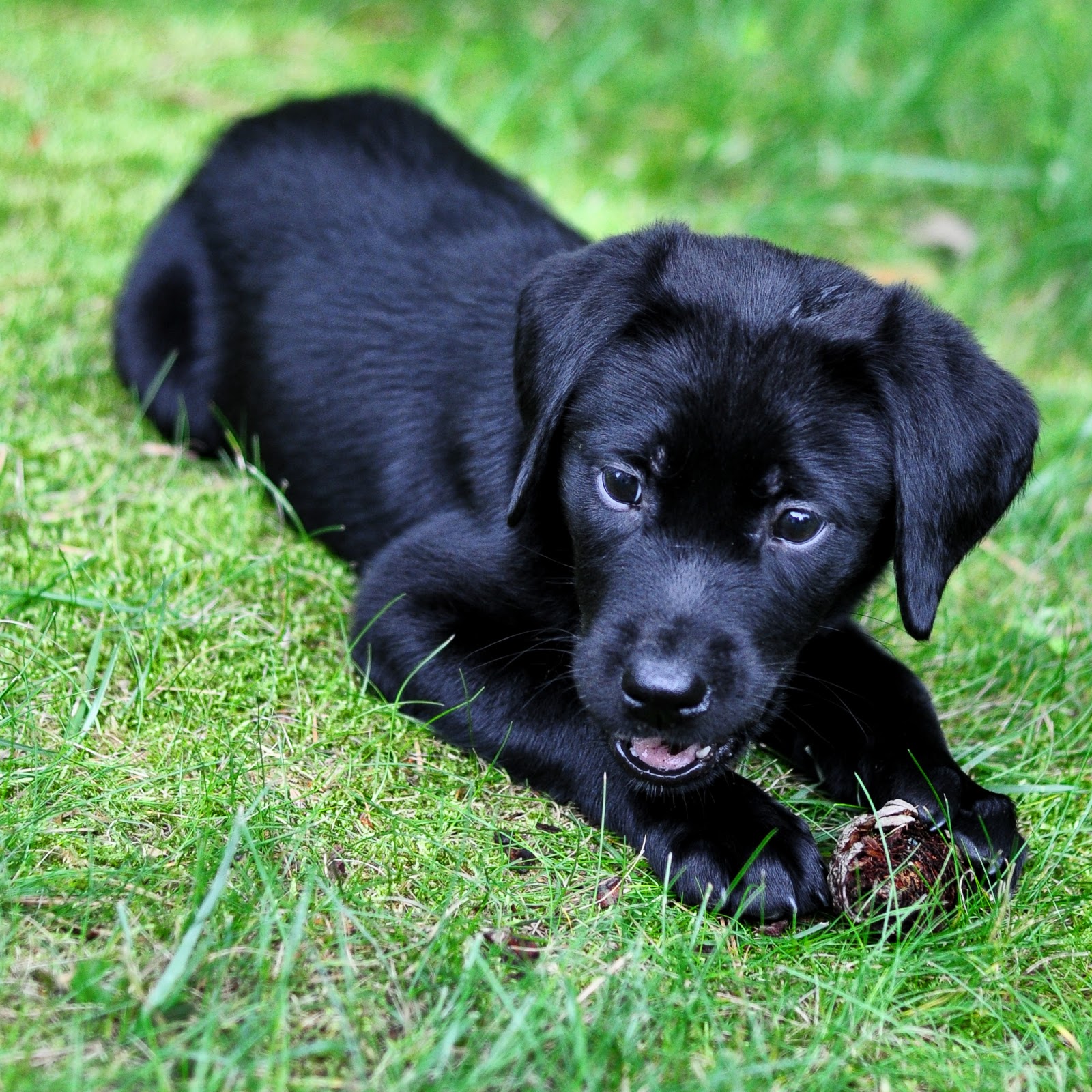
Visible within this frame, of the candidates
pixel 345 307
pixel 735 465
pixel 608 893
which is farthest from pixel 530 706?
pixel 345 307

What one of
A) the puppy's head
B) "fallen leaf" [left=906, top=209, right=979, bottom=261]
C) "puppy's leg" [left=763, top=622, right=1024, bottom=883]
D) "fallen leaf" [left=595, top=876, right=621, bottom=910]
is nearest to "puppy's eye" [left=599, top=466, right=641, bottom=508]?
the puppy's head

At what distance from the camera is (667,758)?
2.56 m

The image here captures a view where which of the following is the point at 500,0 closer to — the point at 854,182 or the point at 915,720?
the point at 854,182

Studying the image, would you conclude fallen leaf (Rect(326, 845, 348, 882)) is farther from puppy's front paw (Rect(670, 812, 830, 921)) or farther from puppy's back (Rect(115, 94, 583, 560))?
puppy's back (Rect(115, 94, 583, 560))

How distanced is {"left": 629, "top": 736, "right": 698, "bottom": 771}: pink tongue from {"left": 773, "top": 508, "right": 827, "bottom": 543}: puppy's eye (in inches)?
17.4

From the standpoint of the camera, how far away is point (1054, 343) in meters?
5.11

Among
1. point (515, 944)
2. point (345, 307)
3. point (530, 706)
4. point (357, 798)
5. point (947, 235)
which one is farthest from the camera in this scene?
point (947, 235)

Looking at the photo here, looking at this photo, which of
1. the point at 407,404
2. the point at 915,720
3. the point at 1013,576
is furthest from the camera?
the point at 1013,576

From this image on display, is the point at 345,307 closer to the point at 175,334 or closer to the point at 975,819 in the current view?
the point at 175,334

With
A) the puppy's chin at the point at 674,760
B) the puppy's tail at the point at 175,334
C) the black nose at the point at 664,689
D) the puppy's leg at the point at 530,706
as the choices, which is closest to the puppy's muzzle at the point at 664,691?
the black nose at the point at 664,689

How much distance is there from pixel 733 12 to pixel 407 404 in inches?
165

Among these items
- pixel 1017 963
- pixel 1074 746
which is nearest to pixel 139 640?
pixel 1017 963

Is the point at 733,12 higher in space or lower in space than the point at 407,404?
higher

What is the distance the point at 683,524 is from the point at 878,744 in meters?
0.73
